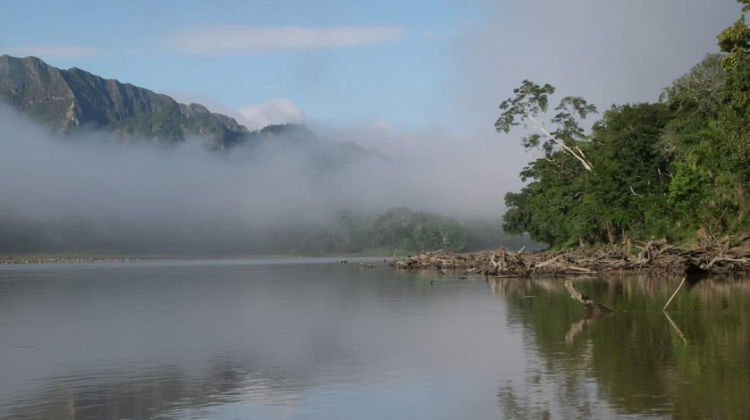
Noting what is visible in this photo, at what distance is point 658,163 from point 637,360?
2429 inches

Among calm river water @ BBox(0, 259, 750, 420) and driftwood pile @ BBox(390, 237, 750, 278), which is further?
driftwood pile @ BBox(390, 237, 750, 278)

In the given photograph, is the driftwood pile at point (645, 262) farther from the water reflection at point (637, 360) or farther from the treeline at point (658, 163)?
the water reflection at point (637, 360)

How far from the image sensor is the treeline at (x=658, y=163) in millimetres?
47062

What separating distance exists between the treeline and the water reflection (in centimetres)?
1551

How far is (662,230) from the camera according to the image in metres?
76.6

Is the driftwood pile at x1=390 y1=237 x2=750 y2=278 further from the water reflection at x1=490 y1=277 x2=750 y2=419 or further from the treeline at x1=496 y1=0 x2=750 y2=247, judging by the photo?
the water reflection at x1=490 y1=277 x2=750 y2=419

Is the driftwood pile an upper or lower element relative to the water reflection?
upper

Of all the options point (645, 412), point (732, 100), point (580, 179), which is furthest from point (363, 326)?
point (580, 179)

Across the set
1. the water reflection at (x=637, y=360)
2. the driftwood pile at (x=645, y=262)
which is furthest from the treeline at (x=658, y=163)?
the water reflection at (x=637, y=360)

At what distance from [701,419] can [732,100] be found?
120ft

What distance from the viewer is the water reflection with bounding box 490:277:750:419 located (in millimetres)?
15500

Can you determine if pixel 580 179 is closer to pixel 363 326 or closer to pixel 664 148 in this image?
pixel 664 148

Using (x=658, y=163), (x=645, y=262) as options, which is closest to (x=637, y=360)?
(x=645, y=262)

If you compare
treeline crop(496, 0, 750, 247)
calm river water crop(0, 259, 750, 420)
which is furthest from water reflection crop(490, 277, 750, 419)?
treeline crop(496, 0, 750, 247)
